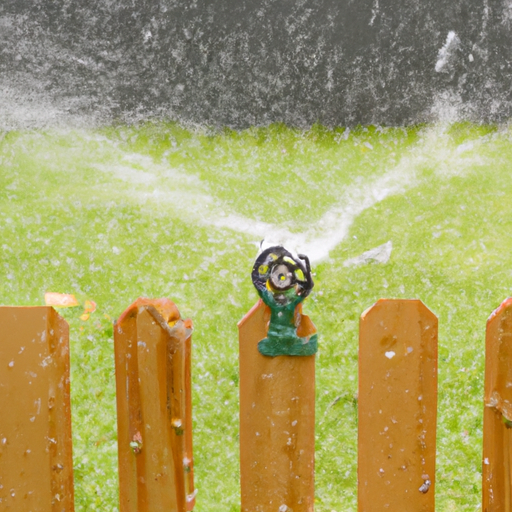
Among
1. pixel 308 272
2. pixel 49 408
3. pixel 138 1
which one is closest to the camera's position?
Result: pixel 308 272

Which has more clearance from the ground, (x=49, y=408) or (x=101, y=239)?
(x=101, y=239)

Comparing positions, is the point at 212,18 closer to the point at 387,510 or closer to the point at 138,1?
the point at 138,1

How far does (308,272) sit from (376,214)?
89cm

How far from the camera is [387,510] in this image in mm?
1483

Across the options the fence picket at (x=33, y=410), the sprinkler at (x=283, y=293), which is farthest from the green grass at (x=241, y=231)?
the sprinkler at (x=283, y=293)

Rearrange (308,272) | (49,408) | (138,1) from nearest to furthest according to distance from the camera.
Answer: (308,272) → (49,408) → (138,1)

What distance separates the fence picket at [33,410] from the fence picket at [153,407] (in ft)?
0.51

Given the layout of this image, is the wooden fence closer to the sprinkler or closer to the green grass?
the sprinkler

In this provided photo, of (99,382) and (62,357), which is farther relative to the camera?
(99,382)

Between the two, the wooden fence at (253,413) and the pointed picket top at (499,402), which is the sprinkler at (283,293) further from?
A: the pointed picket top at (499,402)

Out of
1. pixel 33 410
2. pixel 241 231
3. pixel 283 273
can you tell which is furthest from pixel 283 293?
pixel 241 231

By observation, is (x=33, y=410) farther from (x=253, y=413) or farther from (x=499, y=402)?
(x=499, y=402)

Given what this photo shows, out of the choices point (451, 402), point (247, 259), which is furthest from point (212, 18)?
point (451, 402)

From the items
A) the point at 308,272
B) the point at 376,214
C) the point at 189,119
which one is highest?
the point at 189,119
